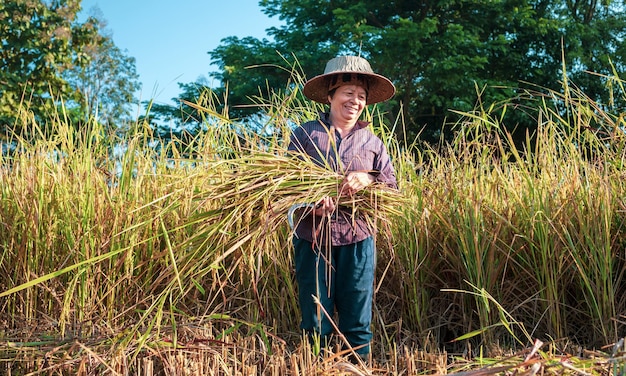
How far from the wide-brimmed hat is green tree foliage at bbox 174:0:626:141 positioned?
9.65m

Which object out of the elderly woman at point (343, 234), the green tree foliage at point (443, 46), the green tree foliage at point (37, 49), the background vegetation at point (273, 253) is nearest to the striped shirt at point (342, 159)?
the elderly woman at point (343, 234)

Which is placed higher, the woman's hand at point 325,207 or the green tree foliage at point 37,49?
the green tree foliage at point 37,49

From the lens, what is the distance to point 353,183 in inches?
86.2

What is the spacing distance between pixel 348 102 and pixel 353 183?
0.45 metres

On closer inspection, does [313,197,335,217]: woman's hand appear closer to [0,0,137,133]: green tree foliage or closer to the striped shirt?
the striped shirt

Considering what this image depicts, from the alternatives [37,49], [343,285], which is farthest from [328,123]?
[37,49]

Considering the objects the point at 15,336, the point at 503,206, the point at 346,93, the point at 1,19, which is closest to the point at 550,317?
the point at 503,206

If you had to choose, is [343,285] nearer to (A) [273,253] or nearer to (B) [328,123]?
(A) [273,253]

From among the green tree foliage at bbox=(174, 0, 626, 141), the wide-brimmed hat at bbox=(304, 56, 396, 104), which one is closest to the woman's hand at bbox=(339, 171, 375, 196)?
the wide-brimmed hat at bbox=(304, 56, 396, 104)

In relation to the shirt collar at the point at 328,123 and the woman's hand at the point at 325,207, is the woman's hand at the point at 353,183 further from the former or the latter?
the shirt collar at the point at 328,123

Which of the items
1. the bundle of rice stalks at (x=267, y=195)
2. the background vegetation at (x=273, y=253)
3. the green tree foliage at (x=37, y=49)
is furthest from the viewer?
the green tree foliage at (x=37, y=49)

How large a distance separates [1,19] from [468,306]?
10.0 meters

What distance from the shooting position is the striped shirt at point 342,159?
→ 237cm

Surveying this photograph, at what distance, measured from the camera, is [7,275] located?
2.94 meters
